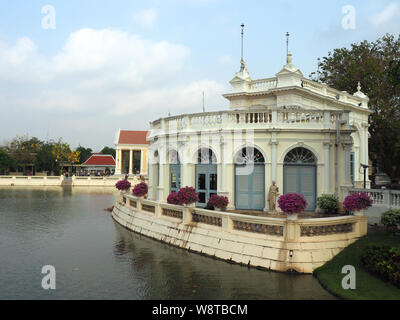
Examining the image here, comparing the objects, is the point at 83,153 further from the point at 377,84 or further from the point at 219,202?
the point at 219,202

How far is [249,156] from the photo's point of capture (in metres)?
17.5

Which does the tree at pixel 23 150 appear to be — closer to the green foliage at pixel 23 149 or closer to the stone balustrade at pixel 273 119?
the green foliage at pixel 23 149

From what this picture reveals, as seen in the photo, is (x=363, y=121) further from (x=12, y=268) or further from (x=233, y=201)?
(x=12, y=268)

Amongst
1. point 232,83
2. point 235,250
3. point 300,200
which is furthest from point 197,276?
point 232,83

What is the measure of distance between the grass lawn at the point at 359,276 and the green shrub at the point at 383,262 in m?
0.16

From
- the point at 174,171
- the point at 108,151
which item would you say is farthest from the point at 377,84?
the point at 108,151

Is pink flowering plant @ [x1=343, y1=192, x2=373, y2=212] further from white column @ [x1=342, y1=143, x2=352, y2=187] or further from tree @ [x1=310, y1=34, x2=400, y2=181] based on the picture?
tree @ [x1=310, y1=34, x2=400, y2=181]

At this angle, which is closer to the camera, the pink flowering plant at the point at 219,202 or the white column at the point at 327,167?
the pink flowering plant at the point at 219,202

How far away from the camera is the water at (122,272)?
9.55 m

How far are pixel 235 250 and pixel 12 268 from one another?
779cm

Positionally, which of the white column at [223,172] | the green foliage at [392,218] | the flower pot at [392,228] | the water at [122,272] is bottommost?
the water at [122,272]

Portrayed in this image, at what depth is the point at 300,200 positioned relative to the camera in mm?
11203

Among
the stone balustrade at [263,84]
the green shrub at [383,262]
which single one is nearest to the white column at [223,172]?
the green shrub at [383,262]
